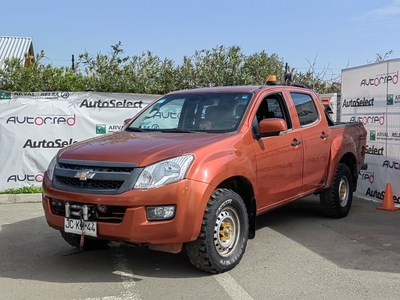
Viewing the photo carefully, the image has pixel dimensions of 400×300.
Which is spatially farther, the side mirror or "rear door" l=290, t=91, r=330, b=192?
"rear door" l=290, t=91, r=330, b=192

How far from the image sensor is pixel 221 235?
183 inches

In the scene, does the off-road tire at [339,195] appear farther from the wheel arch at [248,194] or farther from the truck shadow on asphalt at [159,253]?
the wheel arch at [248,194]

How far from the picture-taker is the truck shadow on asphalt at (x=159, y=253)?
4.76 meters

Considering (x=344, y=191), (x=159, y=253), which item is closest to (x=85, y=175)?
(x=159, y=253)

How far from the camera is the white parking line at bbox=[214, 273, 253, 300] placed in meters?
4.08

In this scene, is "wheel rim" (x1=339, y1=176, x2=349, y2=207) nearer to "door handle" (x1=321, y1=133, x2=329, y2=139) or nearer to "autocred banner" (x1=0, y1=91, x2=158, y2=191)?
"door handle" (x1=321, y1=133, x2=329, y2=139)

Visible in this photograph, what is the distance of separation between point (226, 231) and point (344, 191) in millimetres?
3313

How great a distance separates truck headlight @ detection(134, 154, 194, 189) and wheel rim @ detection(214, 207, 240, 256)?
2.21ft

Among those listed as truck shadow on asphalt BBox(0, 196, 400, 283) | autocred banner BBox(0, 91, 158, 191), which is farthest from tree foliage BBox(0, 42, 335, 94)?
truck shadow on asphalt BBox(0, 196, 400, 283)

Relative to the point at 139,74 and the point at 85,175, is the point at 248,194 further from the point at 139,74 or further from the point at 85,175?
the point at 139,74

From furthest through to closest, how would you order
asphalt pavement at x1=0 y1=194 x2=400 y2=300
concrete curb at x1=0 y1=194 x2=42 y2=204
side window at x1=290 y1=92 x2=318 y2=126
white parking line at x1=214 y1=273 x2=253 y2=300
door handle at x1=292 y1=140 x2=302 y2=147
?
concrete curb at x1=0 y1=194 x2=42 y2=204 < side window at x1=290 y1=92 x2=318 y2=126 < door handle at x1=292 y1=140 x2=302 y2=147 < asphalt pavement at x1=0 y1=194 x2=400 y2=300 < white parking line at x1=214 y1=273 x2=253 y2=300

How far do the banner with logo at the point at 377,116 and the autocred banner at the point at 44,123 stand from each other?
4321 mm

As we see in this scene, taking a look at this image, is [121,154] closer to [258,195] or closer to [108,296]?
[108,296]

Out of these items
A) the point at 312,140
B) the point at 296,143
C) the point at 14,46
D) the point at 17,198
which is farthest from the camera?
the point at 14,46
